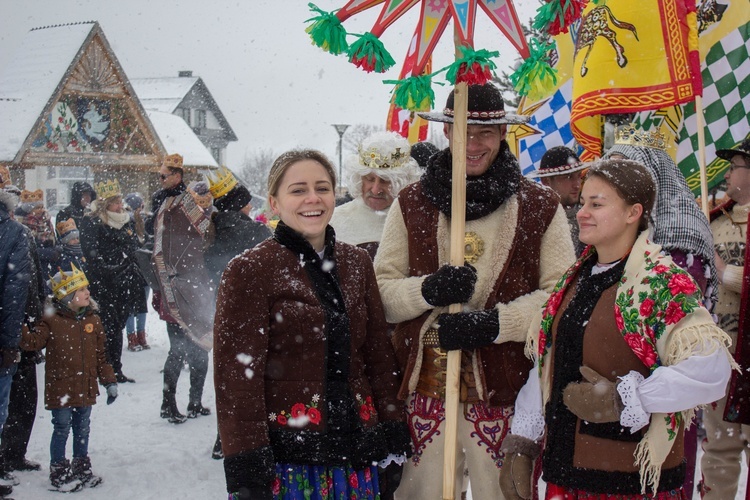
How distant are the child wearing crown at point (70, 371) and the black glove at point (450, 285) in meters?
2.88

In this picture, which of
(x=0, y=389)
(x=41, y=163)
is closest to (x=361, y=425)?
(x=0, y=389)

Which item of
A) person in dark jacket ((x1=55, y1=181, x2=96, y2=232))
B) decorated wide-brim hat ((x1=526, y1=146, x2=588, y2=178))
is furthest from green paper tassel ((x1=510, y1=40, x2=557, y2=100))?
person in dark jacket ((x1=55, y1=181, x2=96, y2=232))

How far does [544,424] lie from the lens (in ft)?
8.31

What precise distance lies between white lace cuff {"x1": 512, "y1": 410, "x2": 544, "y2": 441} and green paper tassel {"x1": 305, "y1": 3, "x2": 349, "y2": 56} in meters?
1.51

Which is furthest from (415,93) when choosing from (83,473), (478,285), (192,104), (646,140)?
(192,104)

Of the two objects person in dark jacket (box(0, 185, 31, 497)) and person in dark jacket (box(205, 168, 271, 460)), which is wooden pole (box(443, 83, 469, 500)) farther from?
person in dark jacket (box(205, 168, 271, 460))

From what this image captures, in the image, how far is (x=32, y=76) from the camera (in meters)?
20.8

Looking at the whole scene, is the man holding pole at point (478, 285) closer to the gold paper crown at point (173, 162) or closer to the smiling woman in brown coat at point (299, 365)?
the smiling woman in brown coat at point (299, 365)

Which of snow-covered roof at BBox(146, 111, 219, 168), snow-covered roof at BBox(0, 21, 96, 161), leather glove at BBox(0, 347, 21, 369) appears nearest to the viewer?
leather glove at BBox(0, 347, 21, 369)

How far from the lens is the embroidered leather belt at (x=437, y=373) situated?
2711 millimetres

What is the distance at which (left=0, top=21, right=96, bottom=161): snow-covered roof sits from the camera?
62.9 feet

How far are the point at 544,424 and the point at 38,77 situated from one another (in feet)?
71.5

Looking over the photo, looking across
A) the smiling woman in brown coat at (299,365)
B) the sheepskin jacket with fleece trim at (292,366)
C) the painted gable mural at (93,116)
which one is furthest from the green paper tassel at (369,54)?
the painted gable mural at (93,116)

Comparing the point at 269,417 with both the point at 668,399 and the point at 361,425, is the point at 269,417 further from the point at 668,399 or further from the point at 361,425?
the point at 668,399
